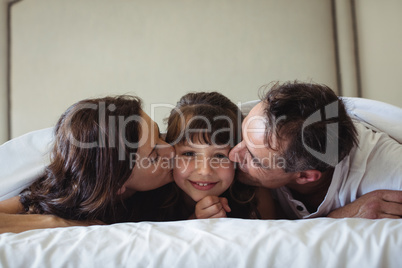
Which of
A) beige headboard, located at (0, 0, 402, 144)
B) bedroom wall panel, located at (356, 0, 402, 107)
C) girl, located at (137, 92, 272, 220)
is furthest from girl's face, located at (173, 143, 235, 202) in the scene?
bedroom wall panel, located at (356, 0, 402, 107)

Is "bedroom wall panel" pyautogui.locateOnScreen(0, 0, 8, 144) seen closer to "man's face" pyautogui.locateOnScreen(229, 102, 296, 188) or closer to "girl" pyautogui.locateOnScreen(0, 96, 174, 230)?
"girl" pyautogui.locateOnScreen(0, 96, 174, 230)

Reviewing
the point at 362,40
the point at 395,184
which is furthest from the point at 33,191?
the point at 362,40

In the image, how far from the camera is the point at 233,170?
2.92 feet

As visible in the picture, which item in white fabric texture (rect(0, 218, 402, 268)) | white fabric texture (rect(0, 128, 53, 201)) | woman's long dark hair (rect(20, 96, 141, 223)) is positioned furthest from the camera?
white fabric texture (rect(0, 128, 53, 201))

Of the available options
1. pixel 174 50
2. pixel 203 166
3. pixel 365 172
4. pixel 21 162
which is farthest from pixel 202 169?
pixel 174 50

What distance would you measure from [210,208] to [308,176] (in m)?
0.26

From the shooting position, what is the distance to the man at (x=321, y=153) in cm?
75

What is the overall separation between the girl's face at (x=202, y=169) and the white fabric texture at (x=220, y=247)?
0.30 meters

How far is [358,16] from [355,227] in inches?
45.0

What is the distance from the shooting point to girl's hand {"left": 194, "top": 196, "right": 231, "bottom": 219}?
2.80 feet

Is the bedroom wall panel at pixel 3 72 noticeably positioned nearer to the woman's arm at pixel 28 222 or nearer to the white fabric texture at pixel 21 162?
the white fabric texture at pixel 21 162

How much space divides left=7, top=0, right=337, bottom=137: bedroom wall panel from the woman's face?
2.01 feet

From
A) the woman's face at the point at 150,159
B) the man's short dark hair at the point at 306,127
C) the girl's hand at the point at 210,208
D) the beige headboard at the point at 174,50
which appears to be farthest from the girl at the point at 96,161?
the beige headboard at the point at 174,50

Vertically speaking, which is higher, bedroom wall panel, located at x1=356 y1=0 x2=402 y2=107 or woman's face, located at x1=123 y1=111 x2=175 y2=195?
bedroom wall panel, located at x1=356 y1=0 x2=402 y2=107
